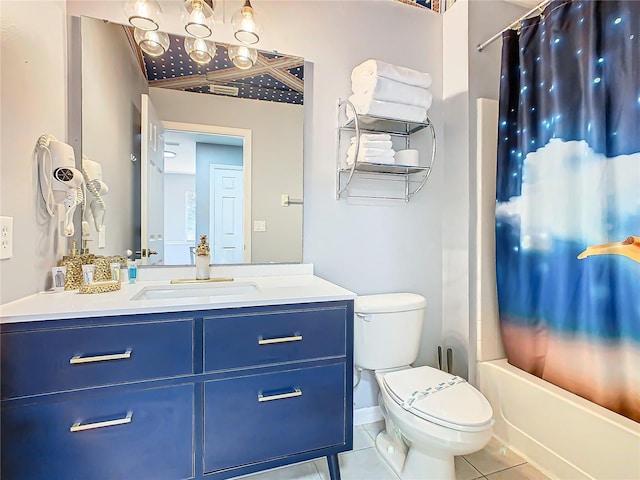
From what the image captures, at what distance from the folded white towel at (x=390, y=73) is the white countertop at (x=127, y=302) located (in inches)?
41.0

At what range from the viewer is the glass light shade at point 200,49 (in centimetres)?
154

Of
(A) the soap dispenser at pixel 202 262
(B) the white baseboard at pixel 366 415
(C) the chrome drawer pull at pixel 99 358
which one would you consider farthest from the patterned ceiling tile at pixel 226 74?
(B) the white baseboard at pixel 366 415

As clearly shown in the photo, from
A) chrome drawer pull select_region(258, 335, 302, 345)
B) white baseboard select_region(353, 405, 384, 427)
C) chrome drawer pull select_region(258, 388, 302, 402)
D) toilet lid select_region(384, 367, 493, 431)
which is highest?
chrome drawer pull select_region(258, 335, 302, 345)

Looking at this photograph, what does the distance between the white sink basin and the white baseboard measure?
97 cm

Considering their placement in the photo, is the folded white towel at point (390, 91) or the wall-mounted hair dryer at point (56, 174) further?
the folded white towel at point (390, 91)

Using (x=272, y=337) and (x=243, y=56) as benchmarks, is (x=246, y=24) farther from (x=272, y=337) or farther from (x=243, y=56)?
(x=272, y=337)

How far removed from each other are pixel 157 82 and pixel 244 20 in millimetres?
492

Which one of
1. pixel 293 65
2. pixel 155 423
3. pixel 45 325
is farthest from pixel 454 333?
pixel 45 325

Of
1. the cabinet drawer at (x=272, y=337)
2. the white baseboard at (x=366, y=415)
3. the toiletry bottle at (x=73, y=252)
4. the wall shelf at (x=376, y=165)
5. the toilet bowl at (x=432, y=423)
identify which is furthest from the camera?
the white baseboard at (x=366, y=415)

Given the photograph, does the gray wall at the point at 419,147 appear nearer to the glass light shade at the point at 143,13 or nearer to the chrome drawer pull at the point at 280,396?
the glass light shade at the point at 143,13

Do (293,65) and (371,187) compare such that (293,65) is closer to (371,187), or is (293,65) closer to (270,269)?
(371,187)

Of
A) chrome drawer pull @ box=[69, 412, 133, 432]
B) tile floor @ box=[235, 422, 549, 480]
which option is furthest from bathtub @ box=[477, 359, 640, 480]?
chrome drawer pull @ box=[69, 412, 133, 432]

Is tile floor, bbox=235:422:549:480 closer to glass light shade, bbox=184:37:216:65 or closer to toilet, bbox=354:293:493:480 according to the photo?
toilet, bbox=354:293:493:480

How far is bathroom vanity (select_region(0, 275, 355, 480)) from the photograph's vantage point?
944mm
